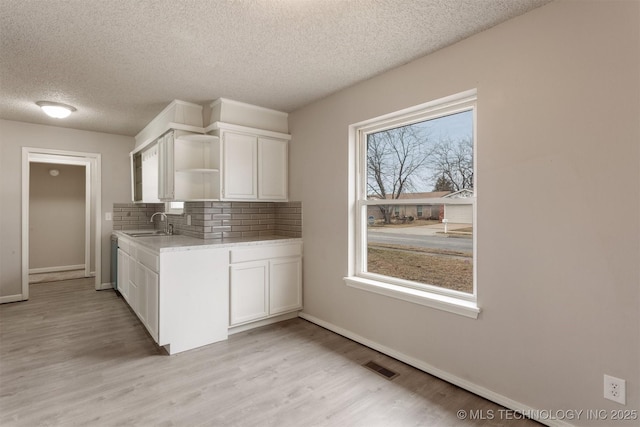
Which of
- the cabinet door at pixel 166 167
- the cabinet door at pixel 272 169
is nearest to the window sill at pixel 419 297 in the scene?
the cabinet door at pixel 272 169

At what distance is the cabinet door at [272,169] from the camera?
3.65 meters

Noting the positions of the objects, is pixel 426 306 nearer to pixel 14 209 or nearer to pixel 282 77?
pixel 282 77

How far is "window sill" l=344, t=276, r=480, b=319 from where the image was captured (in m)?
2.20

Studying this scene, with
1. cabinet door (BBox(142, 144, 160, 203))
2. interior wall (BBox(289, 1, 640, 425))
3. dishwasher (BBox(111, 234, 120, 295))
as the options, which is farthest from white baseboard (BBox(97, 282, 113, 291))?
interior wall (BBox(289, 1, 640, 425))

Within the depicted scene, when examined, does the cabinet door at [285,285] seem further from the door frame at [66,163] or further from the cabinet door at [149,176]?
the door frame at [66,163]

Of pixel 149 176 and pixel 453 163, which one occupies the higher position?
pixel 149 176

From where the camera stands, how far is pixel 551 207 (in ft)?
6.03

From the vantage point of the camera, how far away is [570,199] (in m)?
1.77

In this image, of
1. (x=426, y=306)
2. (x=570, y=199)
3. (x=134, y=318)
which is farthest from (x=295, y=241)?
(x=570, y=199)

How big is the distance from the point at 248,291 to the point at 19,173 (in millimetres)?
3671

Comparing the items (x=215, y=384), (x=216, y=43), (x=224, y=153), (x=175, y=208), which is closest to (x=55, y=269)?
(x=175, y=208)

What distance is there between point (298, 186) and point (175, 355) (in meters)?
2.04

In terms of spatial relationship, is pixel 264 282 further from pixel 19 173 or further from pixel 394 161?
pixel 19 173

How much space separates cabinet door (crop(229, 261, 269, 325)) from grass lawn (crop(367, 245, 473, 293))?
112 cm
